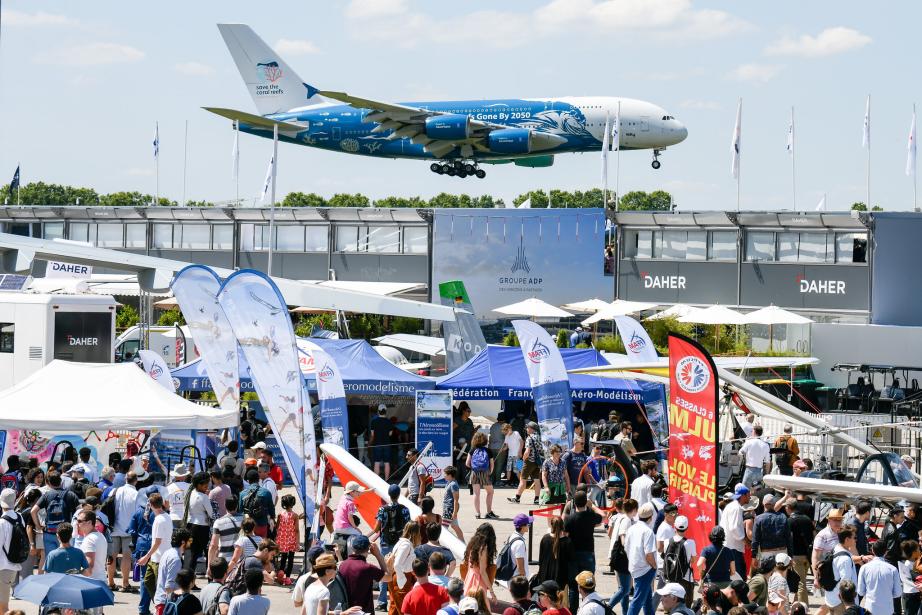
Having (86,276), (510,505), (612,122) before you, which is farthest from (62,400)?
(612,122)

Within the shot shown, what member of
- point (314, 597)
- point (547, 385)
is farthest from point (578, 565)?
point (547, 385)

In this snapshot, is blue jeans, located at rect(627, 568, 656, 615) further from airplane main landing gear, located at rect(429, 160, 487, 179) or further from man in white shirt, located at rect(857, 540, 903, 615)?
airplane main landing gear, located at rect(429, 160, 487, 179)

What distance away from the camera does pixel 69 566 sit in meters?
10.4

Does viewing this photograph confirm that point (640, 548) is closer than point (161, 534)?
Yes

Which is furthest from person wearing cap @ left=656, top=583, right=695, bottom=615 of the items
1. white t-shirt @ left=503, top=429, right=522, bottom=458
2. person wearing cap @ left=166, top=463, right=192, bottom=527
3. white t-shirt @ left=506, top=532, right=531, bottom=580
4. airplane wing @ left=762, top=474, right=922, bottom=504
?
white t-shirt @ left=503, top=429, right=522, bottom=458

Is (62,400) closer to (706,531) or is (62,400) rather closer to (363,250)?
(706,531)

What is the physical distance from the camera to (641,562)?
11.3m

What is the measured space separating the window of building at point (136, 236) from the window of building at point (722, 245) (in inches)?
962

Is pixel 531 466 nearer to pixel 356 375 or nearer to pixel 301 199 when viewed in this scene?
pixel 356 375

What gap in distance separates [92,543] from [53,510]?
→ 1.65 meters

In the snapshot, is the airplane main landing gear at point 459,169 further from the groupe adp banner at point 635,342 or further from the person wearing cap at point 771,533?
the person wearing cap at point 771,533

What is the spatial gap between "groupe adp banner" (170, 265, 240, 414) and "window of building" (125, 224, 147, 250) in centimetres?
3735

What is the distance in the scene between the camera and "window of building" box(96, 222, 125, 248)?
175 feet

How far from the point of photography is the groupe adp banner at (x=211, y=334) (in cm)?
1703
